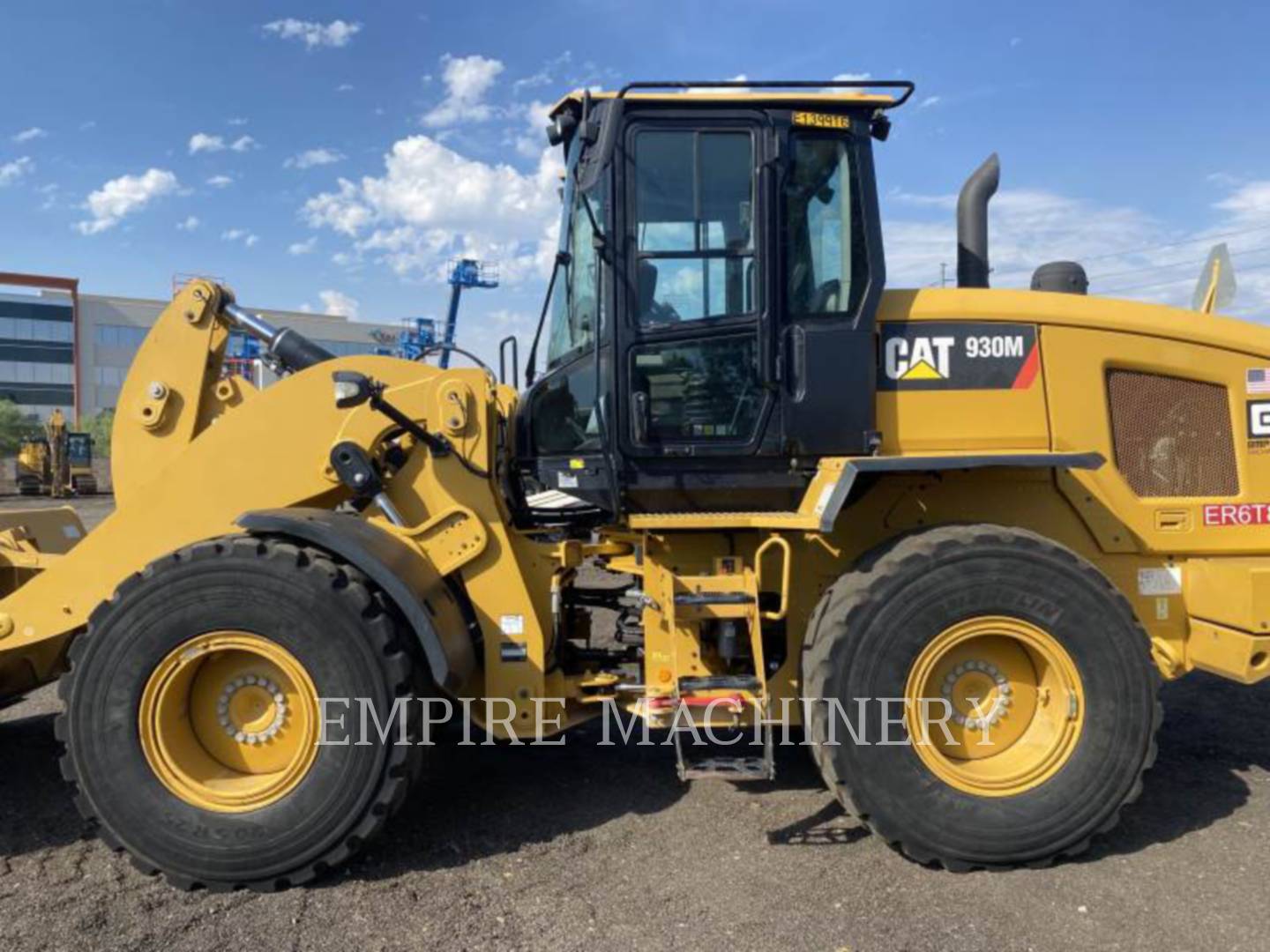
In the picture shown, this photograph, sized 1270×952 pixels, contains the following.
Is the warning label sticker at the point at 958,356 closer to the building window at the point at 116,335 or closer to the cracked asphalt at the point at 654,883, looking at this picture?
the cracked asphalt at the point at 654,883

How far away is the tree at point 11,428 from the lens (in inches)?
1823

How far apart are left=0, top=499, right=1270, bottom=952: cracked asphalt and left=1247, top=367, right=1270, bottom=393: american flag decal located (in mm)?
1958

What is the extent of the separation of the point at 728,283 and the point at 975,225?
150cm

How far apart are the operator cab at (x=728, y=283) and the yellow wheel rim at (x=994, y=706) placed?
0.95 metres

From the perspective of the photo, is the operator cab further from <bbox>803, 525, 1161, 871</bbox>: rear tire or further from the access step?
the access step

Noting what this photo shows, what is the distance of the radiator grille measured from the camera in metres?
4.20

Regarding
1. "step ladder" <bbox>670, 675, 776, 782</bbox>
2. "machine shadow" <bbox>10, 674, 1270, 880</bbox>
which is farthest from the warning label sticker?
"machine shadow" <bbox>10, 674, 1270, 880</bbox>

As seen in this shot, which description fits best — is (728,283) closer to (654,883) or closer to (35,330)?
(654,883)

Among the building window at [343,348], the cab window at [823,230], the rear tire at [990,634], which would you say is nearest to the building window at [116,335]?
the building window at [343,348]

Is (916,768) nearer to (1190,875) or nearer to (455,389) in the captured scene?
(1190,875)

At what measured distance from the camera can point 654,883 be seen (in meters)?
3.43

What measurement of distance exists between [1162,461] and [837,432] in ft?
5.37

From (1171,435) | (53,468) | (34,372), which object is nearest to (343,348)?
(1171,435)

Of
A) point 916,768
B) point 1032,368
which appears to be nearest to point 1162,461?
point 1032,368
